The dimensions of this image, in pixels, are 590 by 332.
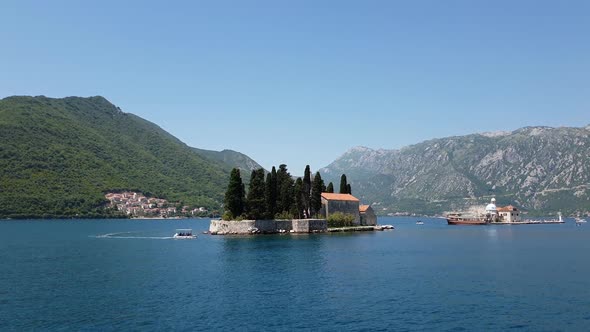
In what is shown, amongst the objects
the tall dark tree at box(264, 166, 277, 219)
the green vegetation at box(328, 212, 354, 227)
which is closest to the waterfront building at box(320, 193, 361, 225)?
the green vegetation at box(328, 212, 354, 227)

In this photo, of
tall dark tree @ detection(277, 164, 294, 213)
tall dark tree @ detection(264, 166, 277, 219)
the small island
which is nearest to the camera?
the small island

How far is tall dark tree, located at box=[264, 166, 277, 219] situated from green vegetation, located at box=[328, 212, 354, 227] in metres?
19.1

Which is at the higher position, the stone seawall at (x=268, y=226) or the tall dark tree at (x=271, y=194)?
the tall dark tree at (x=271, y=194)

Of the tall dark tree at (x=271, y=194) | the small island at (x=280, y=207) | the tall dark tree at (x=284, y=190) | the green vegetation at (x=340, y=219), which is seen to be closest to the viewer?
the small island at (x=280, y=207)

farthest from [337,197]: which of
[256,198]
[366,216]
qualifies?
[256,198]

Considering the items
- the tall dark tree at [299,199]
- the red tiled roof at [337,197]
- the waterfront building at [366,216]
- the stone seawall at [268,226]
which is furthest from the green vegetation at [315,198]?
the waterfront building at [366,216]

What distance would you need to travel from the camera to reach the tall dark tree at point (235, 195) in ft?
396

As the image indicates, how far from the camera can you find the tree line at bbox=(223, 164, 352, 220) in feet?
399

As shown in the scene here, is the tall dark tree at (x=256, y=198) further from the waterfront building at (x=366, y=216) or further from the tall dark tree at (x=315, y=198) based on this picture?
the waterfront building at (x=366, y=216)

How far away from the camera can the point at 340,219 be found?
141250 mm

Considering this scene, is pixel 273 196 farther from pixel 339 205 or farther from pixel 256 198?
pixel 339 205

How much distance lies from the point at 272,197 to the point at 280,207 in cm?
525

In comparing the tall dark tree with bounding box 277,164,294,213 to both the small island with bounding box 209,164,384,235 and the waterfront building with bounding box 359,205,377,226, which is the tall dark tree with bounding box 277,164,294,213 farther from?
the waterfront building with bounding box 359,205,377,226

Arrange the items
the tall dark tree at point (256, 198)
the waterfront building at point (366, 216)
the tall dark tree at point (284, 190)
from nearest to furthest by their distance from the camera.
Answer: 1. the tall dark tree at point (256, 198)
2. the tall dark tree at point (284, 190)
3. the waterfront building at point (366, 216)
